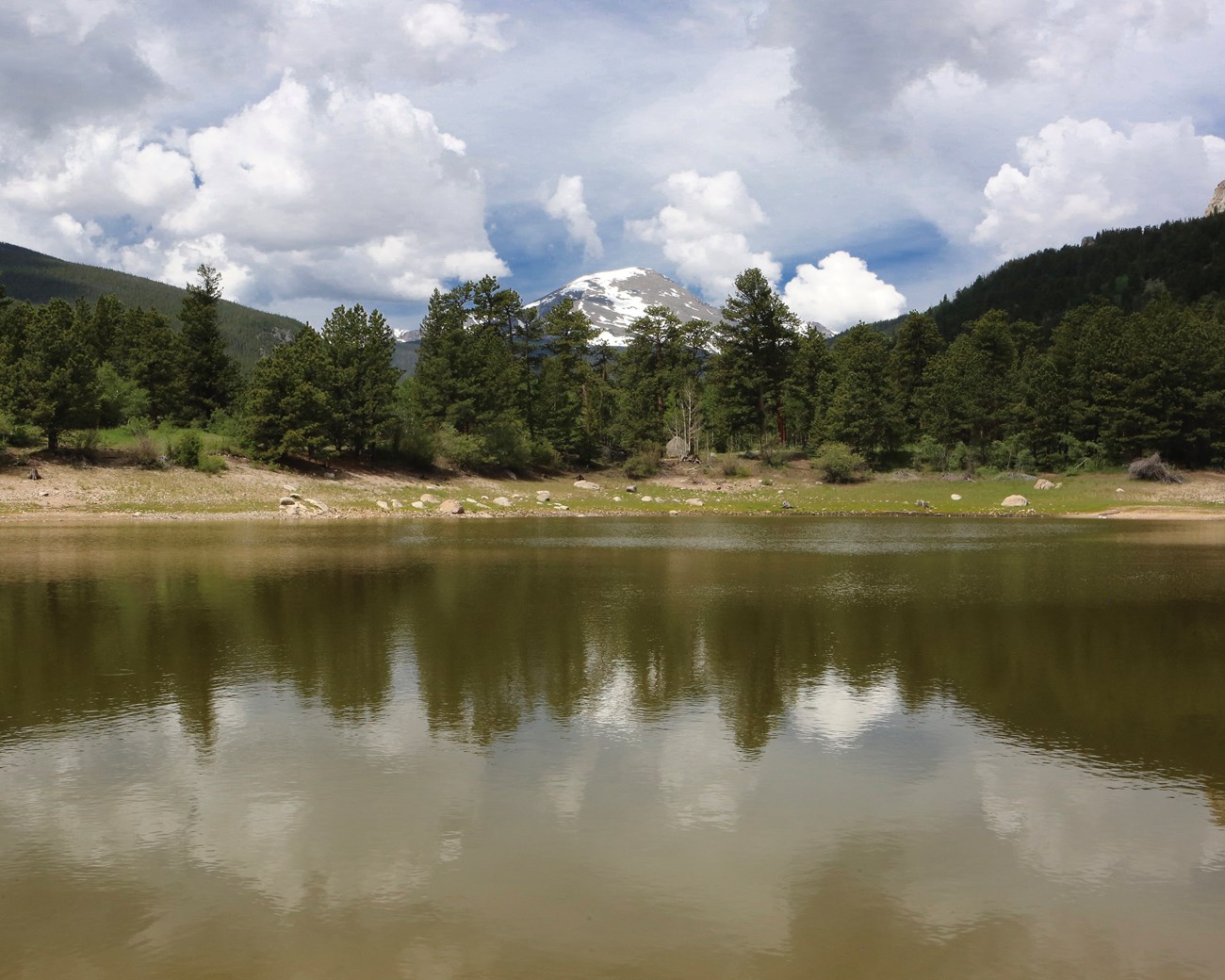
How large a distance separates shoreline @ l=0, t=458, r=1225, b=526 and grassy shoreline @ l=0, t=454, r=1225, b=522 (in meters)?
0.13

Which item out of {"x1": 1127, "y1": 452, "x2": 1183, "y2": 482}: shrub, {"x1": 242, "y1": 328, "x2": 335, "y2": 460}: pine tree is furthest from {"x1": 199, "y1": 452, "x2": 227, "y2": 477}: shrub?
{"x1": 1127, "y1": 452, "x2": 1183, "y2": 482}: shrub

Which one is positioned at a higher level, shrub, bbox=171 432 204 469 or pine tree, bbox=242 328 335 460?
pine tree, bbox=242 328 335 460

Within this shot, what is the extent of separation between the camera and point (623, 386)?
100 m

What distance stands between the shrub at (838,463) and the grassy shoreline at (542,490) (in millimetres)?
1307

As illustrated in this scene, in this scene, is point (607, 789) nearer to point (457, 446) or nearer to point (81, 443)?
point (81, 443)

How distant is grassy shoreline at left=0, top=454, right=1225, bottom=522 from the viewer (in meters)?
54.9

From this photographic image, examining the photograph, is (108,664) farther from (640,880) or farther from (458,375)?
(458,375)

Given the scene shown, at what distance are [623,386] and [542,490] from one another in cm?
2586

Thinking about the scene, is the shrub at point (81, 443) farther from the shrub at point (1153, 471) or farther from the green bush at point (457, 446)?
the shrub at point (1153, 471)

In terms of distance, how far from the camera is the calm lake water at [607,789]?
713 centimetres

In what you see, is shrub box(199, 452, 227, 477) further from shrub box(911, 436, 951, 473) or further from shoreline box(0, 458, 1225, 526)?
shrub box(911, 436, 951, 473)

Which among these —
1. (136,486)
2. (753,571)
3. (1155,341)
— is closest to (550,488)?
(136,486)

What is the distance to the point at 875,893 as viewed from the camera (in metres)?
7.91

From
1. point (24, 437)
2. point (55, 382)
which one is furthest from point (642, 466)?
point (24, 437)
